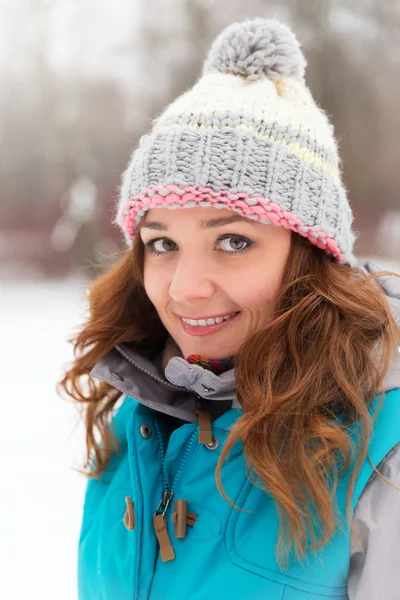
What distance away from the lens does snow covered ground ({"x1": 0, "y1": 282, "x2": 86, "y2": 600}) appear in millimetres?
1628

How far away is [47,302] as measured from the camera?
285 centimetres

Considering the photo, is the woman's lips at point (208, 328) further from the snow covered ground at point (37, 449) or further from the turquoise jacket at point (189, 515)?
the snow covered ground at point (37, 449)

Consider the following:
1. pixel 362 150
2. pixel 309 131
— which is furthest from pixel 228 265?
pixel 362 150

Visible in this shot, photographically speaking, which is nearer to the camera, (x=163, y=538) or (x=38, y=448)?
(x=163, y=538)

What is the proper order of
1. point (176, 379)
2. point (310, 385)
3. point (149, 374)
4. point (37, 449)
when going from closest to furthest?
point (310, 385) → point (176, 379) → point (149, 374) → point (37, 449)

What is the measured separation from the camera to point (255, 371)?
0.86m

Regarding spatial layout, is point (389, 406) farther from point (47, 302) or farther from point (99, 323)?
point (47, 302)

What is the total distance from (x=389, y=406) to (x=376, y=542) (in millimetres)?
195

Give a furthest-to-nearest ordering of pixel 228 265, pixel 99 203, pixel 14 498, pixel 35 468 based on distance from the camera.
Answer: pixel 99 203 → pixel 35 468 → pixel 14 498 → pixel 228 265

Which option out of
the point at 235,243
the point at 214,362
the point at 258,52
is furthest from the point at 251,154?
the point at 214,362

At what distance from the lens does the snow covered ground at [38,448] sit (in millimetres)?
1626

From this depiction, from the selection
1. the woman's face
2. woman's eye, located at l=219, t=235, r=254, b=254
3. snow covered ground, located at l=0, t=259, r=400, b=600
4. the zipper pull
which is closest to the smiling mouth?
the woman's face

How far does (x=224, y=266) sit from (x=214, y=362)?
0.19m

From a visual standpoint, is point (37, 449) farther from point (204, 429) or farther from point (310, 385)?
point (310, 385)
